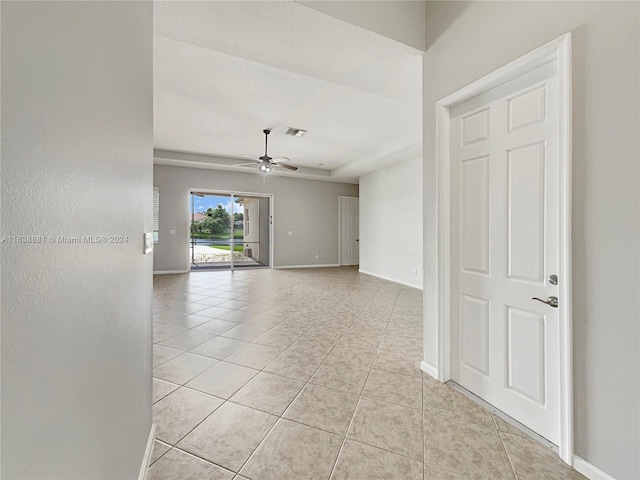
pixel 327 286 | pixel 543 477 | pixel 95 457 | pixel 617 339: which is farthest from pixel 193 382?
pixel 327 286

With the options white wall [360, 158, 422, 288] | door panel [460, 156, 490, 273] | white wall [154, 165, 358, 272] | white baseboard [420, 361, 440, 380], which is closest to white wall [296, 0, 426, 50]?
door panel [460, 156, 490, 273]

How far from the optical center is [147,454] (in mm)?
1419

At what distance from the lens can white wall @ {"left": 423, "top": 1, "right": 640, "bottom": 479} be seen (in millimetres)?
1264

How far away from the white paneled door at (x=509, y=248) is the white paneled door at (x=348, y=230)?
23.5 ft

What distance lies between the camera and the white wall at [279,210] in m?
7.21

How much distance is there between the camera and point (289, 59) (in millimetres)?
2330

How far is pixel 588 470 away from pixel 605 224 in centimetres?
119

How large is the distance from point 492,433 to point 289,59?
9.70 feet

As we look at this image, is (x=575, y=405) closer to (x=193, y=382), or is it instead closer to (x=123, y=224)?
(x=123, y=224)

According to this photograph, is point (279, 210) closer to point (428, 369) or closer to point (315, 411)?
point (428, 369)

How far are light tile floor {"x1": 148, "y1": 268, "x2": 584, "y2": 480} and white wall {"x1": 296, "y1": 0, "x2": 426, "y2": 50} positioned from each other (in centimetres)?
259

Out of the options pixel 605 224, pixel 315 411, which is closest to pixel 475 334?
pixel 605 224

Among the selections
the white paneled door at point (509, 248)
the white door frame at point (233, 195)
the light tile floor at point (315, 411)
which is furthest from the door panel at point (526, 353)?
the white door frame at point (233, 195)

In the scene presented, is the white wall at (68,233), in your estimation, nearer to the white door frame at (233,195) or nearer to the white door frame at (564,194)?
the white door frame at (564,194)
